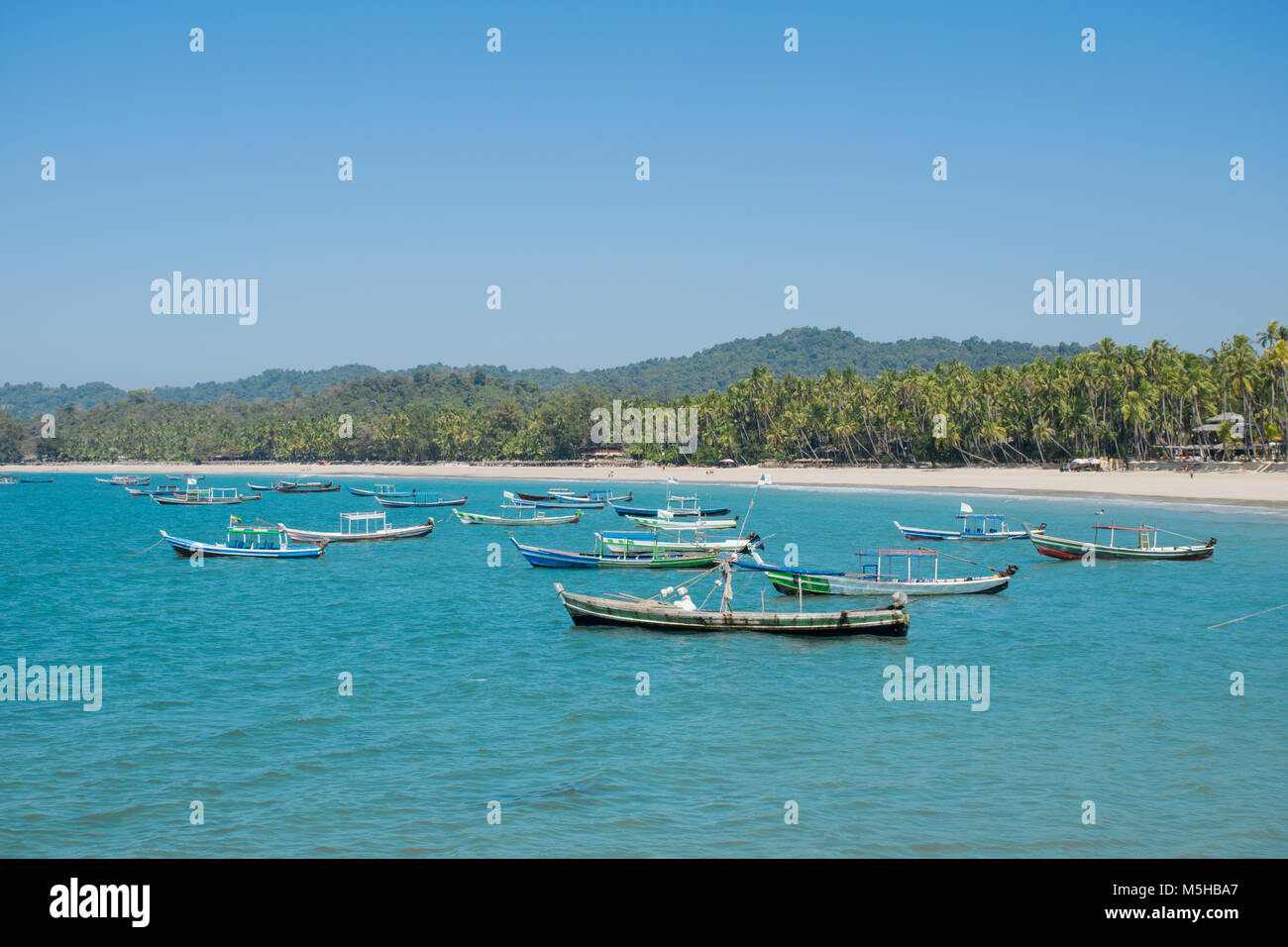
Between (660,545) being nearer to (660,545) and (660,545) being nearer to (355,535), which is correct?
(660,545)

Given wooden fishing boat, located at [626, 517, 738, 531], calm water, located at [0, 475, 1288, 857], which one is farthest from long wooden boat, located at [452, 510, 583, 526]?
calm water, located at [0, 475, 1288, 857]

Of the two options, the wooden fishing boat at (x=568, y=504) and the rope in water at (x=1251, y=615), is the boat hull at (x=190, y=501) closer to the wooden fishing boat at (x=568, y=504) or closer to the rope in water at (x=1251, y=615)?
the wooden fishing boat at (x=568, y=504)

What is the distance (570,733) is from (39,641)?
78.8 feet

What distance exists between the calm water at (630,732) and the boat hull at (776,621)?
527 mm

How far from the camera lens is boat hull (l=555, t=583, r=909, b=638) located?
32438mm

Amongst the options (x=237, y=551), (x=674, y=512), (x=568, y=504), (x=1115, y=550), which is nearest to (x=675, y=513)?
(x=674, y=512)

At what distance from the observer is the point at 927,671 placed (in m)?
28.4

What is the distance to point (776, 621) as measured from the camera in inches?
1284

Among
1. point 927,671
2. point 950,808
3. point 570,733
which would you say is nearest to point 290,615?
point 570,733

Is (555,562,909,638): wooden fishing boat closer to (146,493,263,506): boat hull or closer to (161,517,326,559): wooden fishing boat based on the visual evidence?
(161,517,326,559): wooden fishing boat

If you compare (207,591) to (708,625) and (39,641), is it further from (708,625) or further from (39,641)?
(708,625)

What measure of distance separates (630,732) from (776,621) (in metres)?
10.9

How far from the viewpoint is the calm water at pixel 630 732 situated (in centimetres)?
1683

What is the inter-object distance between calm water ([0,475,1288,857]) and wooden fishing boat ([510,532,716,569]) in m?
8.25
